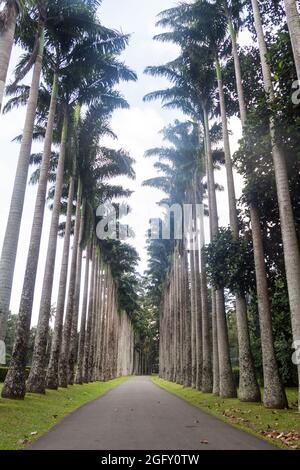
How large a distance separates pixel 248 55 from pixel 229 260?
9.44 meters

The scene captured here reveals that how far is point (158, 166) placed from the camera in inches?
1399

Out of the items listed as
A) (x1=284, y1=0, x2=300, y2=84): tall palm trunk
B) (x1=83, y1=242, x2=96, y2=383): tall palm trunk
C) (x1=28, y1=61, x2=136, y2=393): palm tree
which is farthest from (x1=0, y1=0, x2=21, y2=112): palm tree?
(x1=83, y1=242, x2=96, y2=383): tall palm trunk

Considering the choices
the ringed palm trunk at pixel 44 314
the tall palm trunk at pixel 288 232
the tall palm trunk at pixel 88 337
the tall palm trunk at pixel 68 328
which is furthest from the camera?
the tall palm trunk at pixel 88 337

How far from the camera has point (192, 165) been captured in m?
30.5

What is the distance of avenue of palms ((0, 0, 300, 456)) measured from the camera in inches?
488

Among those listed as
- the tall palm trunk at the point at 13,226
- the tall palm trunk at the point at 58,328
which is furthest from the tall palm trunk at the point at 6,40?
the tall palm trunk at the point at 58,328

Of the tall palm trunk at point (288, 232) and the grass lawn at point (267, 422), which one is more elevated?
the tall palm trunk at point (288, 232)

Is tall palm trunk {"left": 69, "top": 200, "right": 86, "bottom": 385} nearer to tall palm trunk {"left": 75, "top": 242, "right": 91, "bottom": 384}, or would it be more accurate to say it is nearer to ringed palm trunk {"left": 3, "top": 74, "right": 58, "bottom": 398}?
tall palm trunk {"left": 75, "top": 242, "right": 91, "bottom": 384}

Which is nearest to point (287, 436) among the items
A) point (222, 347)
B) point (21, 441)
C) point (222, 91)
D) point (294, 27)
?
point (21, 441)

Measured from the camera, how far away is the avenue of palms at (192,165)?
12391 millimetres

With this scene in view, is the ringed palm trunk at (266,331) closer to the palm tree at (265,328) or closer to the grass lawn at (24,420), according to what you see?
the palm tree at (265,328)

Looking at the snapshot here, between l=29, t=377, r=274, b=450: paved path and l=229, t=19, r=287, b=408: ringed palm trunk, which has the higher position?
l=229, t=19, r=287, b=408: ringed palm trunk
